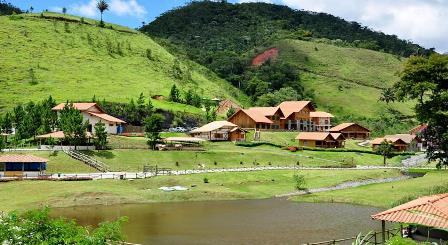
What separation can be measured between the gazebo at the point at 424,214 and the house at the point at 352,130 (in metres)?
106

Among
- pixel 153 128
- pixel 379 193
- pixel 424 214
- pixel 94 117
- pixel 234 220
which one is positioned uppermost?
pixel 94 117

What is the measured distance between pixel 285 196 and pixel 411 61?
21817 mm

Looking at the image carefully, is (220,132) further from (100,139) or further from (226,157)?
(100,139)

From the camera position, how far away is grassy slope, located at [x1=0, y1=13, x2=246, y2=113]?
128375 millimetres

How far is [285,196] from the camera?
6384 centimetres

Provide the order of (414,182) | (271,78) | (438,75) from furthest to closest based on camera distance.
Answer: (271,78)
(414,182)
(438,75)

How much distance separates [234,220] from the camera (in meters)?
47.1

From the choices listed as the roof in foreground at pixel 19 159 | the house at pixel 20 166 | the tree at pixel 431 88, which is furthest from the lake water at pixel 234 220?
the roof in foreground at pixel 19 159

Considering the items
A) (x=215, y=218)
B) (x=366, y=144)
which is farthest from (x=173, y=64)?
(x=215, y=218)

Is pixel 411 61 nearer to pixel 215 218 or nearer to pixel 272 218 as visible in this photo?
pixel 272 218

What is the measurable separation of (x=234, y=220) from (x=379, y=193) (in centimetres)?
2387

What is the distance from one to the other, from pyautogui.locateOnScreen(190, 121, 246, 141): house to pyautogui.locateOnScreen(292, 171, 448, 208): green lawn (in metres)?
44.5

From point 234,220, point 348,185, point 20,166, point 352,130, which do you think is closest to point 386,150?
point 348,185

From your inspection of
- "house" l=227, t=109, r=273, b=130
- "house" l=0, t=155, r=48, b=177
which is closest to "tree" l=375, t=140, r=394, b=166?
"house" l=227, t=109, r=273, b=130
